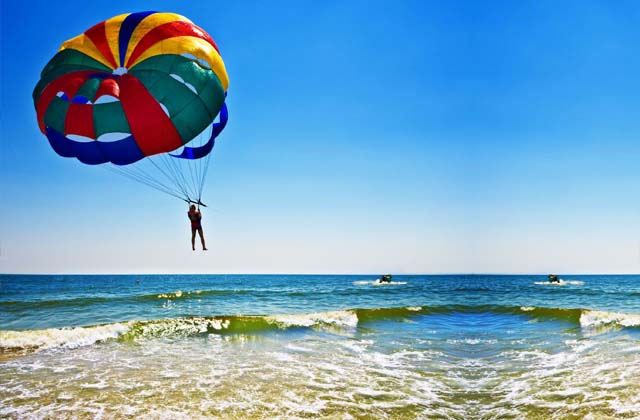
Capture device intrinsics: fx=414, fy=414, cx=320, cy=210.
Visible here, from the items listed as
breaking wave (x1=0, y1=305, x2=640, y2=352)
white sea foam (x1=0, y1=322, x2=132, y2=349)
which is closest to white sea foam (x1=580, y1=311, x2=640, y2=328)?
breaking wave (x1=0, y1=305, x2=640, y2=352)

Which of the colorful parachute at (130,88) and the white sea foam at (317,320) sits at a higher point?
the colorful parachute at (130,88)

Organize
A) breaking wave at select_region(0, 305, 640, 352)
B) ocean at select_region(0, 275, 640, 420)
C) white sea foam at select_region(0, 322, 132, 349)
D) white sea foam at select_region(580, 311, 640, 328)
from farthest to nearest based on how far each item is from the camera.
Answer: white sea foam at select_region(580, 311, 640, 328) → breaking wave at select_region(0, 305, 640, 352) → white sea foam at select_region(0, 322, 132, 349) → ocean at select_region(0, 275, 640, 420)

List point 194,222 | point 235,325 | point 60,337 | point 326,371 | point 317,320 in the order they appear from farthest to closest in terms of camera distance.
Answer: point 317,320
point 235,325
point 60,337
point 194,222
point 326,371

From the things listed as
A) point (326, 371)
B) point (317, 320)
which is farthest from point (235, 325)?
point (326, 371)

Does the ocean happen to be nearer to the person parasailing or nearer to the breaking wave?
the breaking wave

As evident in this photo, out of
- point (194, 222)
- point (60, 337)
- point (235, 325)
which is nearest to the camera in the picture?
point (194, 222)

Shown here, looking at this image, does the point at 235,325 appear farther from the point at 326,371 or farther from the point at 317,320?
the point at 326,371

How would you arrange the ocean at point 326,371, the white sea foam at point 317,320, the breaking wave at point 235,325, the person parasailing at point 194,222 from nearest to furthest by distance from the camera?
1. the ocean at point 326,371
2. the person parasailing at point 194,222
3. the breaking wave at point 235,325
4. the white sea foam at point 317,320

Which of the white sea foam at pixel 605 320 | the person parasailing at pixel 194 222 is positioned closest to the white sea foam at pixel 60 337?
the person parasailing at pixel 194 222

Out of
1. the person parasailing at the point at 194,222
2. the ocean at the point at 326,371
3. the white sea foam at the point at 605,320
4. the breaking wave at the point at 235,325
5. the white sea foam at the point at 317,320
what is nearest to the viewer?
the ocean at the point at 326,371

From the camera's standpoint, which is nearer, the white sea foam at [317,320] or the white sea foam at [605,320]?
the white sea foam at [605,320]

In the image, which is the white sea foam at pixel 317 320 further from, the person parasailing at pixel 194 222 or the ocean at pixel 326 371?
the person parasailing at pixel 194 222

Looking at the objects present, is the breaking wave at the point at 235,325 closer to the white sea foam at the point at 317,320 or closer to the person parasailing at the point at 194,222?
the white sea foam at the point at 317,320

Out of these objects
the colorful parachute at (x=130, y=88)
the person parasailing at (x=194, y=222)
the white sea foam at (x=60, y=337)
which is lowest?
the white sea foam at (x=60, y=337)
